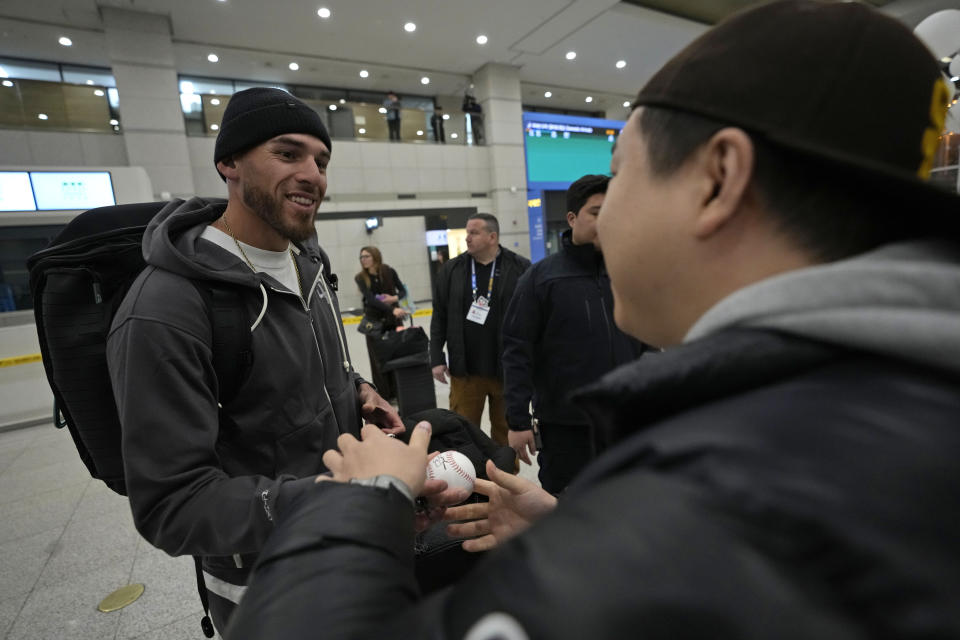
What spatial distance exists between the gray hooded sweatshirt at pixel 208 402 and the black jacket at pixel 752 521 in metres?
0.70

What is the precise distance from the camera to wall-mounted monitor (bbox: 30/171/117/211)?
6.78 metres

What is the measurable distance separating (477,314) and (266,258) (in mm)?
2307

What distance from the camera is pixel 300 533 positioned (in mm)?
585

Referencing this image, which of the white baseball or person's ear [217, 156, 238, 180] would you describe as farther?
person's ear [217, 156, 238, 180]

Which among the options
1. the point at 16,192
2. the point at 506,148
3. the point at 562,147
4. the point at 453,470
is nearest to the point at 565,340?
the point at 453,470

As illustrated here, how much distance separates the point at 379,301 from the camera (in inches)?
203

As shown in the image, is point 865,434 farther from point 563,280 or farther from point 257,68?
point 257,68

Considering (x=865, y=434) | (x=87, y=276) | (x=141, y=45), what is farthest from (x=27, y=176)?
(x=865, y=434)

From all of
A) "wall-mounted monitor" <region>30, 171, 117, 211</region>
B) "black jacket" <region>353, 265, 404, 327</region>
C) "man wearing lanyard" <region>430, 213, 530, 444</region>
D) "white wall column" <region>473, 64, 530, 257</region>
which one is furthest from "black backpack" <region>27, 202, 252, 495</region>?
"white wall column" <region>473, 64, 530, 257</region>

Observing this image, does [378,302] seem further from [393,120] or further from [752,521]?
[393,120]

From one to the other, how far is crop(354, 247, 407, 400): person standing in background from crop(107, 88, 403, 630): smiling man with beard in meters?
3.23

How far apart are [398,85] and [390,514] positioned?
49.4 ft

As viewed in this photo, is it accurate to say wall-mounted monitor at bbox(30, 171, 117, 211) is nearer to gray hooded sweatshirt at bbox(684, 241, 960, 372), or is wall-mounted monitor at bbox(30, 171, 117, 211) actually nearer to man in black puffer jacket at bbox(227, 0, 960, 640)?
man in black puffer jacket at bbox(227, 0, 960, 640)

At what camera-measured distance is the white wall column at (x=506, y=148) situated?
13.0m
